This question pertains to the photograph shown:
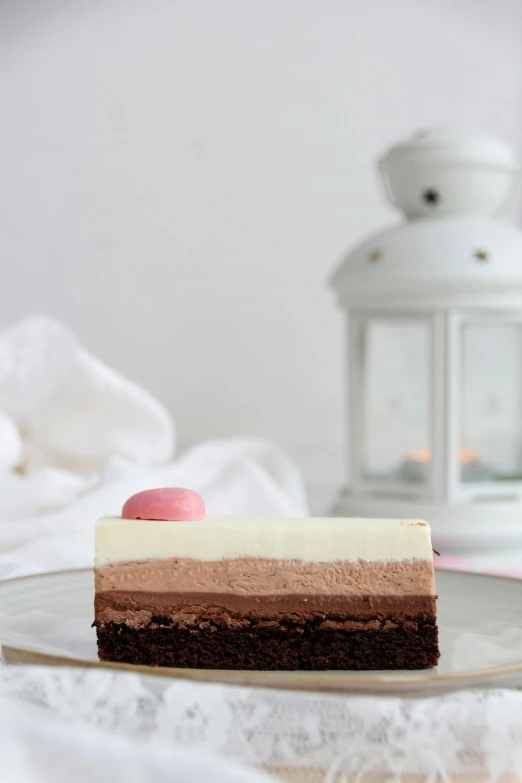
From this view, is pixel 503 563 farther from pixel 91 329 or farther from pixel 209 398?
pixel 91 329

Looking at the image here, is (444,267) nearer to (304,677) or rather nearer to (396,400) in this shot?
(396,400)

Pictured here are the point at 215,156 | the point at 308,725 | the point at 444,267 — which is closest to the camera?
the point at 308,725

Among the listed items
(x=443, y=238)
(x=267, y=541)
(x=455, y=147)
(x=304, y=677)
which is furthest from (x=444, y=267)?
(x=304, y=677)

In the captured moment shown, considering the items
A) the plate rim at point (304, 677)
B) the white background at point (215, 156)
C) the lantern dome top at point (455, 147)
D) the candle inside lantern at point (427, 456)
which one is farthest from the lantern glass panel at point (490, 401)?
the plate rim at point (304, 677)

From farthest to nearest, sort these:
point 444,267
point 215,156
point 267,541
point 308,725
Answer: point 215,156 < point 444,267 < point 267,541 < point 308,725

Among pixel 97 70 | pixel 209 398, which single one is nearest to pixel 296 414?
pixel 209 398

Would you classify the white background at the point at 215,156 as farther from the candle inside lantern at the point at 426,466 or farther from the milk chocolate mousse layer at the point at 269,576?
the milk chocolate mousse layer at the point at 269,576

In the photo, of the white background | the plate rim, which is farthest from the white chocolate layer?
the white background
